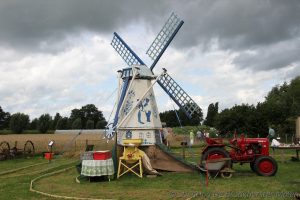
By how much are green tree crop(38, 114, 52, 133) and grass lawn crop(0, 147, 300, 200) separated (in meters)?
80.4

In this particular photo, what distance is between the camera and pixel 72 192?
1108cm

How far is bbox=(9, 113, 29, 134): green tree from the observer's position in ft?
291

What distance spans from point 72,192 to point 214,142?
19.3ft

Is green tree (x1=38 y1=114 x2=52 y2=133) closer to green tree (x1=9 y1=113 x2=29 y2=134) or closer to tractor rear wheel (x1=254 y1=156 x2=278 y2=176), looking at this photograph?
green tree (x1=9 y1=113 x2=29 y2=134)

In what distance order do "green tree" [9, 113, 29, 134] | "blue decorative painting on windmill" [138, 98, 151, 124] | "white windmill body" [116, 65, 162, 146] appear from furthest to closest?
"green tree" [9, 113, 29, 134]
"blue decorative painting on windmill" [138, 98, 151, 124]
"white windmill body" [116, 65, 162, 146]

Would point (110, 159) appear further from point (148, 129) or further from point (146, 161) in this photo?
point (148, 129)

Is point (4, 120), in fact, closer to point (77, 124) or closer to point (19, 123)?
point (19, 123)

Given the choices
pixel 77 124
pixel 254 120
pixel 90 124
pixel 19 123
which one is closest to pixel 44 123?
pixel 19 123

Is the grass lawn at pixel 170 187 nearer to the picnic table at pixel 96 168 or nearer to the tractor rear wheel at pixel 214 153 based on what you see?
the picnic table at pixel 96 168

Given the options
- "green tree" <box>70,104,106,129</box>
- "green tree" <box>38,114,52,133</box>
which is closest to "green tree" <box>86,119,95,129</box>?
"green tree" <box>70,104,106,129</box>

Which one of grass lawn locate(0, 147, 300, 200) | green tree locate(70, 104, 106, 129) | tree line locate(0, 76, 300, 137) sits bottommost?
grass lawn locate(0, 147, 300, 200)

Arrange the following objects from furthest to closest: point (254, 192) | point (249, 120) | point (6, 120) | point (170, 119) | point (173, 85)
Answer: point (6, 120) < point (170, 119) < point (249, 120) < point (173, 85) < point (254, 192)

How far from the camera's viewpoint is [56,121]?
348ft

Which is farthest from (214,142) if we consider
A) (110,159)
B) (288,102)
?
(288,102)
